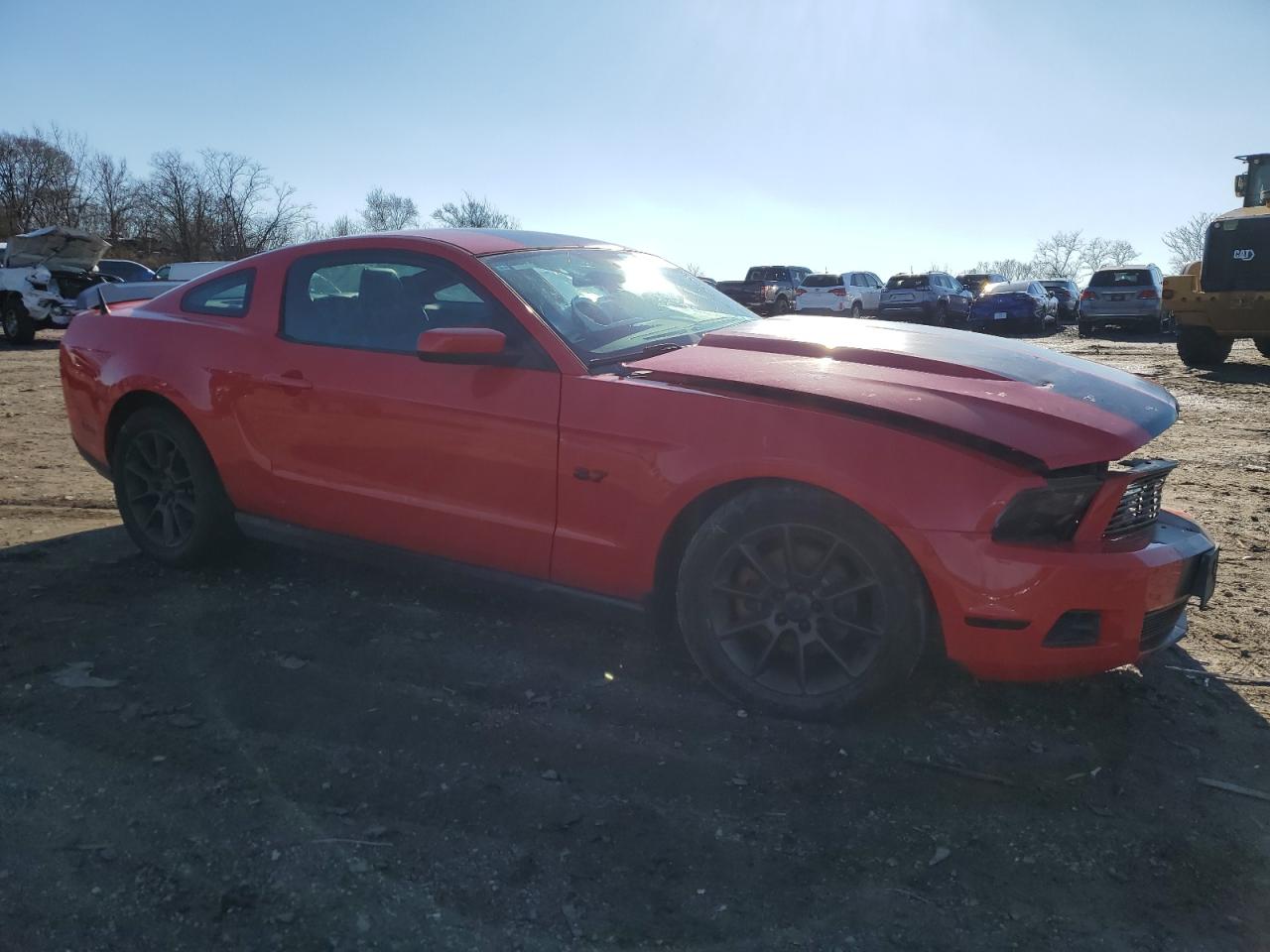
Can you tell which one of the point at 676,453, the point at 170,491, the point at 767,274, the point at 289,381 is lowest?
the point at 170,491

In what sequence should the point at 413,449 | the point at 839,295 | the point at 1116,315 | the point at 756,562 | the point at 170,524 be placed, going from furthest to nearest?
1. the point at 839,295
2. the point at 1116,315
3. the point at 170,524
4. the point at 413,449
5. the point at 756,562

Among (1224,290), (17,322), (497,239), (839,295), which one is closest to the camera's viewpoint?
(497,239)

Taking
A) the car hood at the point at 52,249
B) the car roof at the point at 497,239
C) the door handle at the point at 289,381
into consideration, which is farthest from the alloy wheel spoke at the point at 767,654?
the car hood at the point at 52,249

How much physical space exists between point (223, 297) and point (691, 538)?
247cm

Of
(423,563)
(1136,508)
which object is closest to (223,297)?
(423,563)

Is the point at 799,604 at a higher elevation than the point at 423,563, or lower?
higher

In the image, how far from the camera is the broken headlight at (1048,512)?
2646mm

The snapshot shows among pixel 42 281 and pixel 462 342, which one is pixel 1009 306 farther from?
pixel 462 342

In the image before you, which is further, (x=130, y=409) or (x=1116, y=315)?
(x=1116, y=315)

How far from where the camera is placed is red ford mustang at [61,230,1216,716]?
2.69m

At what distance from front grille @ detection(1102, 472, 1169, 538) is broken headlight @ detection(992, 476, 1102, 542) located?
0.39 ft

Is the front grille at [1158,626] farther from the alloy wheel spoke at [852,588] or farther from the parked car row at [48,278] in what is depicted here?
the parked car row at [48,278]

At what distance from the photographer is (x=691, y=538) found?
311 cm

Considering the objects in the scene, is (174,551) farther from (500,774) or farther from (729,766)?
(729,766)
